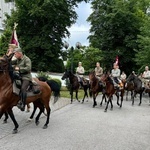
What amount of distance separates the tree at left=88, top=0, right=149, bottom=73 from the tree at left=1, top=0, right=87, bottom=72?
6.65 meters

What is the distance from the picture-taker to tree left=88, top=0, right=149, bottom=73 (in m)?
41.0

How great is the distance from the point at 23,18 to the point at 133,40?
14304mm

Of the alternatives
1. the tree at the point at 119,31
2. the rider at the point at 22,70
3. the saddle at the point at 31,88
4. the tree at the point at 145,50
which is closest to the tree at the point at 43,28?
the tree at the point at 119,31

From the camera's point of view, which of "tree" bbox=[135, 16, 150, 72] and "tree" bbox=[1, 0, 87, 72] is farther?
"tree" bbox=[1, 0, 87, 72]

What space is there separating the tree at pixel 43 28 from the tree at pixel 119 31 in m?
6.65

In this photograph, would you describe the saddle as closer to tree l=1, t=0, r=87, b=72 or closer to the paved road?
the paved road

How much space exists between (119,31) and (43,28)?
11.5 meters

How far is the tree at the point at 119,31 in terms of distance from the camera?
135ft

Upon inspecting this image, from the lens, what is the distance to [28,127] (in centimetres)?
1059

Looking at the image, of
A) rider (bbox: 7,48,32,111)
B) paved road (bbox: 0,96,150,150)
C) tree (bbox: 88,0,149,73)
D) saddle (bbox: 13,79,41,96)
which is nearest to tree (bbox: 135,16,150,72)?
tree (bbox: 88,0,149,73)

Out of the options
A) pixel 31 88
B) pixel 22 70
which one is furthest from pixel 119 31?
pixel 22 70

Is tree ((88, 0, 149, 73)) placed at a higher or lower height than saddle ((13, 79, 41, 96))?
higher

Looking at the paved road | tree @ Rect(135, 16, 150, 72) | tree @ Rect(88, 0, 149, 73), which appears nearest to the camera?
the paved road

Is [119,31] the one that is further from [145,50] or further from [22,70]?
[22,70]
